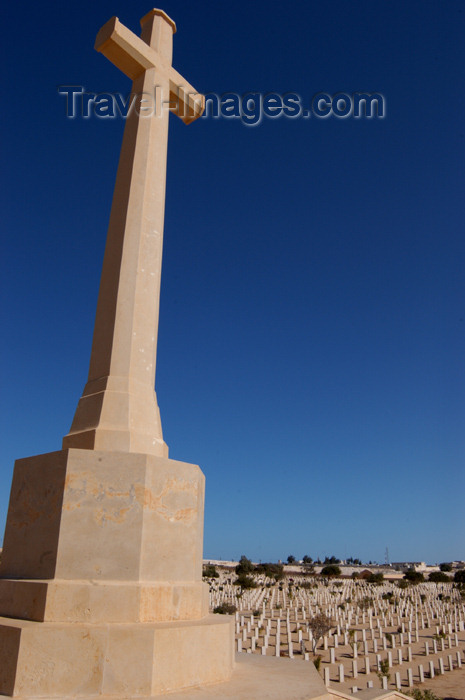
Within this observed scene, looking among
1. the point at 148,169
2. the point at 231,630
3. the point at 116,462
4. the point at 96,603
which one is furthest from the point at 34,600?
the point at 148,169

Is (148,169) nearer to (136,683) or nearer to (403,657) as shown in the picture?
(136,683)

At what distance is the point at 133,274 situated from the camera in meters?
4.56

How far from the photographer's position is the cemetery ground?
13.7 metres

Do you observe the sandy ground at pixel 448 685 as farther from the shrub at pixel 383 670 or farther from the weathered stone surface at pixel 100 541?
the weathered stone surface at pixel 100 541

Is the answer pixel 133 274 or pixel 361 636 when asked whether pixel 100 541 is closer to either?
pixel 133 274

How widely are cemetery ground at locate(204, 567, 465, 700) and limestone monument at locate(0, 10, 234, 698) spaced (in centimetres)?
191

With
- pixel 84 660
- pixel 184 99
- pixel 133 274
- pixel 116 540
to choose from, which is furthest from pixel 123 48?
pixel 84 660

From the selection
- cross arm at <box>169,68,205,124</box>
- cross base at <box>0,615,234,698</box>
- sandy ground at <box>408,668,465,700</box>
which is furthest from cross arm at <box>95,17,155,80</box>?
sandy ground at <box>408,668,465,700</box>

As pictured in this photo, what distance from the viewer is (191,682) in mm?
3383

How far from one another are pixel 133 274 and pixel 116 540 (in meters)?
2.25

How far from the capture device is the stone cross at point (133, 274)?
13.4ft

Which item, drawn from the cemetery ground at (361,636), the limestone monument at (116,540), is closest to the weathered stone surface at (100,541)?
the limestone monument at (116,540)

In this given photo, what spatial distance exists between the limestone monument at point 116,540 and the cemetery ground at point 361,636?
1912mm

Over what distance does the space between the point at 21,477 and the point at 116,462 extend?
34.8 inches
